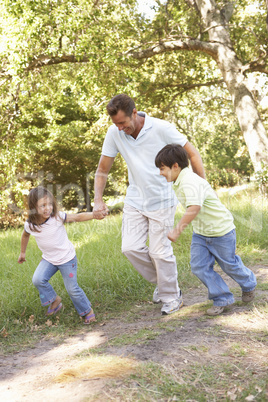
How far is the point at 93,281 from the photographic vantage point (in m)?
5.02

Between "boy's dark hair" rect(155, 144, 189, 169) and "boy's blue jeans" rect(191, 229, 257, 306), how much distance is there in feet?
2.50

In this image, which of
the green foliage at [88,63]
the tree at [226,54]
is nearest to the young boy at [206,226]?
the green foliage at [88,63]

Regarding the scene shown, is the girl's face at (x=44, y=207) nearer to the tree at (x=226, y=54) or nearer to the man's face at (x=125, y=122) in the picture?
the man's face at (x=125, y=122)

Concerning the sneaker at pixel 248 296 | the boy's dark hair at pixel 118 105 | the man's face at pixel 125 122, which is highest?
the boy's dark hair at pixel 118 105

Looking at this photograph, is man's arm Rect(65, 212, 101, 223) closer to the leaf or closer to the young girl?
the young girl

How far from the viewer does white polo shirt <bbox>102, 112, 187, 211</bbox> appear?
13.2 ft

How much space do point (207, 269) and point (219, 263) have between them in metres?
0.13

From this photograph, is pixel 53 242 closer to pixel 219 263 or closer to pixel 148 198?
pixel 148 198

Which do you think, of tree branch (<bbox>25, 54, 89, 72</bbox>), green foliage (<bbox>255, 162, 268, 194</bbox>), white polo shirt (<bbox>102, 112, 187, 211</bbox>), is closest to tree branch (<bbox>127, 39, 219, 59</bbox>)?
tree branch (<bbox>25, 54, 89, 72</bbox>)

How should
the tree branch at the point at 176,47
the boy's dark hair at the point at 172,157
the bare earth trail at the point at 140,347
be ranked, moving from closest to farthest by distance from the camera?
the bare earth trail at the point at 140,347 → the boy's dark hair at the point at 172,157 → the tree branch at the point at 176,47

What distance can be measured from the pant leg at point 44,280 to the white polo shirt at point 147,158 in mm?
1111

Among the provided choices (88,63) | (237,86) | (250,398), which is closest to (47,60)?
(88,63)

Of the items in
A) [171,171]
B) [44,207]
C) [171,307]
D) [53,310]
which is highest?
[171,171]

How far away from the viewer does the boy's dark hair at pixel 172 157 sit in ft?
11.9
